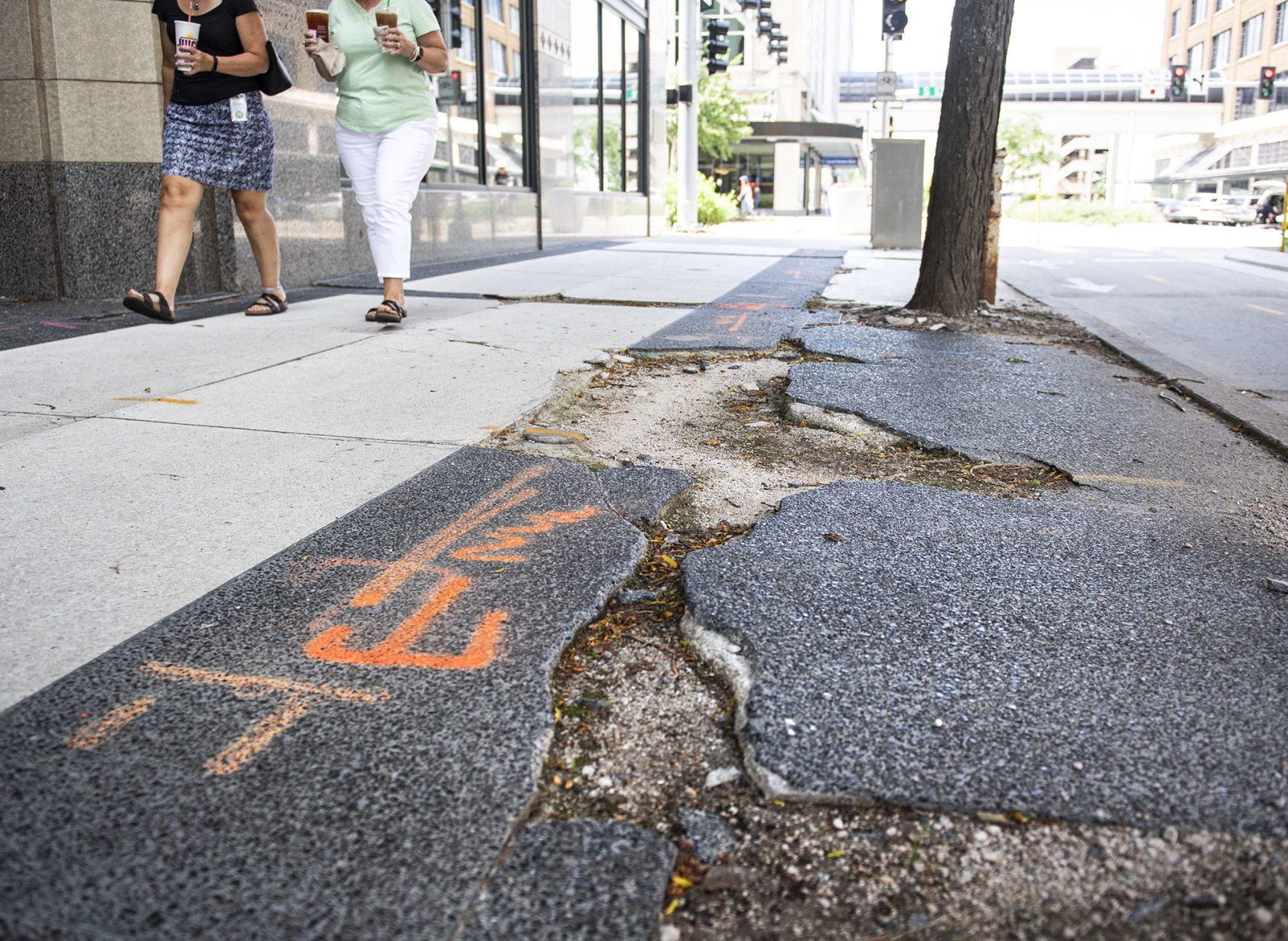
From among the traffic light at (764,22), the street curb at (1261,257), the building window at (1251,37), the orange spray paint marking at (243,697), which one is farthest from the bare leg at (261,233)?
the building window at (1251,37)

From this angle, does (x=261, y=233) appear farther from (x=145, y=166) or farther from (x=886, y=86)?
(x=886, y=86)

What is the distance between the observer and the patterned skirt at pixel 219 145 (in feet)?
18.5

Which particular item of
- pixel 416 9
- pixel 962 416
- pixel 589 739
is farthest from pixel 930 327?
pixel 589 739

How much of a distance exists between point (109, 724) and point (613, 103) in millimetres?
18562

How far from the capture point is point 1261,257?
18859 millimetres

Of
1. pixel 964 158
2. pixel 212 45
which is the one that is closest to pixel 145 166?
pixel 212 45

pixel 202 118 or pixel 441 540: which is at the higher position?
pixel 202 118

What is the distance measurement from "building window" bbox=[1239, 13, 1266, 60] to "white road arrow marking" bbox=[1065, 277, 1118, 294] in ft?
226

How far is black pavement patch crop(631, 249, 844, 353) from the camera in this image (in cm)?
606

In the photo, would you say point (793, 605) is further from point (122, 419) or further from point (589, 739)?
point (122, 419)

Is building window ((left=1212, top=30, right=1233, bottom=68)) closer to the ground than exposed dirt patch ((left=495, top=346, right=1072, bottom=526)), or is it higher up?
higher up

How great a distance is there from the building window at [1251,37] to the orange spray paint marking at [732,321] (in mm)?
76379

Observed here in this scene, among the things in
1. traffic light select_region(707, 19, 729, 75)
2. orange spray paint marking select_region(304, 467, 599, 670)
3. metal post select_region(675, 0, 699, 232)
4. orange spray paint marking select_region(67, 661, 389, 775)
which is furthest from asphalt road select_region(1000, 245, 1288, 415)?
traffic light select_region(707, 19, 729, 75)

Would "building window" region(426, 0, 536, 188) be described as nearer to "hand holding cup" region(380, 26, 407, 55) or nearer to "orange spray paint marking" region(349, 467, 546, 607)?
"hand holding cup" region(380, 26, 407, 55)
